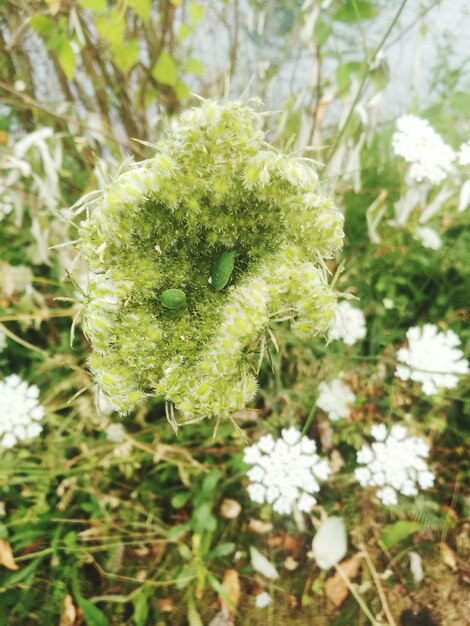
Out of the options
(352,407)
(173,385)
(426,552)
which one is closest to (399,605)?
(426,552)

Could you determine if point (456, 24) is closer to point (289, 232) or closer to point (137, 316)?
point (289, 232)

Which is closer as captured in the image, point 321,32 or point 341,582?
point 321,32

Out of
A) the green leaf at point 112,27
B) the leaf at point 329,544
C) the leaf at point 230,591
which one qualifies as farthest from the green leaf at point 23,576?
the green leaf at point 112,27

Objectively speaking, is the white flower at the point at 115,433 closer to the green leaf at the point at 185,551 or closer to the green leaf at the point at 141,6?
the green leaf at the point at 185,551

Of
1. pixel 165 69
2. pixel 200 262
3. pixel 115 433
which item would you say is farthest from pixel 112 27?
pixel 115 433

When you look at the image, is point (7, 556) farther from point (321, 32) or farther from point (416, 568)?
point (321, 32)

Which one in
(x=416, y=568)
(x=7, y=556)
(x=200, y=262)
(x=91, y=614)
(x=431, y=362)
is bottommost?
(x=416, y=568)

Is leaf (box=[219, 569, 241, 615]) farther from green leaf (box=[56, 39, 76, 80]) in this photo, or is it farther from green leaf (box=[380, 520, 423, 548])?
green leaf (box=[56, 39, 76, 80])
